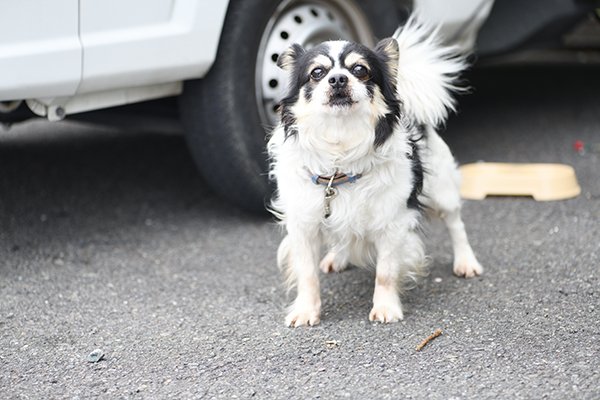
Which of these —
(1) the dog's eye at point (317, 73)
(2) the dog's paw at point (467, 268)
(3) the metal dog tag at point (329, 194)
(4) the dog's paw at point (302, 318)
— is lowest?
(2) the dog's paw at point (467, 268)

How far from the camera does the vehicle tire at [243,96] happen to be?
4.23 metres

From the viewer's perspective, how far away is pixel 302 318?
3389mm

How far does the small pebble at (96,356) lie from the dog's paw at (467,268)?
1574 mm

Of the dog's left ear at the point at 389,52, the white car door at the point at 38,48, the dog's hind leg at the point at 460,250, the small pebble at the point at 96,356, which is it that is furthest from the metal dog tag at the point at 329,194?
the white car door at the point at 38,48

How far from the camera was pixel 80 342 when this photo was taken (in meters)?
3.27

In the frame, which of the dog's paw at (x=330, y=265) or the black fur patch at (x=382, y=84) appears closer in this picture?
the black fur patch at (x=382, y=84)

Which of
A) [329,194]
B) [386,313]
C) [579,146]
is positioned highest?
[329,194]

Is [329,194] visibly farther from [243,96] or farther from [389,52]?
[243,96]

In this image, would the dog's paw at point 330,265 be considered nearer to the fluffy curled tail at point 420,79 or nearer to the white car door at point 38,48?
the fluffy curled tail at point 420,79

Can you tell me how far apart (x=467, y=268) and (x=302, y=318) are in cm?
88

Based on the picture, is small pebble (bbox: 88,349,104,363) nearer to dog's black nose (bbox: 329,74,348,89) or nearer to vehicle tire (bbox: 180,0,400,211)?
dog's black nose (bbox: 329,74,348,89)

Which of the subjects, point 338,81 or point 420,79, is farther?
point 420,79

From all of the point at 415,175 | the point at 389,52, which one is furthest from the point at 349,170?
the point at 389,52

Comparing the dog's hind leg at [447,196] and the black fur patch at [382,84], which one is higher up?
the black fur patch at [382,84]
